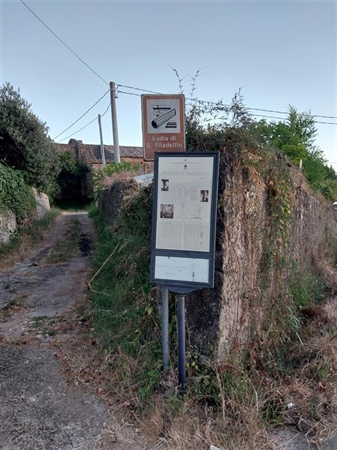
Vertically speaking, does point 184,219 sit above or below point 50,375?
above

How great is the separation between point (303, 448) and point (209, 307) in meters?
1.06

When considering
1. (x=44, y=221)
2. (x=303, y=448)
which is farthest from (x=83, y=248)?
(x=303, y=448)

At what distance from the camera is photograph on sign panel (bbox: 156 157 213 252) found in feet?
6.92

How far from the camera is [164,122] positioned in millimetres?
2352

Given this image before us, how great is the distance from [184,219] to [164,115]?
854 mm

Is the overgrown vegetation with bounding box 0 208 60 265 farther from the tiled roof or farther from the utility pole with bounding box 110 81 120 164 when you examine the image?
the tiled roof

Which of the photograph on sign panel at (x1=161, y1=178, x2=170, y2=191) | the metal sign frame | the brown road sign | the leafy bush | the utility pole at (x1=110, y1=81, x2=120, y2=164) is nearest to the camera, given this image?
the metal sign frame

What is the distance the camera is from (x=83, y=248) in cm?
815

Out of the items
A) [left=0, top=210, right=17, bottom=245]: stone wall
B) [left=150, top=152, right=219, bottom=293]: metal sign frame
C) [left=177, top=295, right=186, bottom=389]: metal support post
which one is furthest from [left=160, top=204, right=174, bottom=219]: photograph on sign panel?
[left=0, top=210, right=17, bottom=245]: stone wall

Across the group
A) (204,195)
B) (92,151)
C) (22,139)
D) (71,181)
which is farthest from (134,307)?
(92,151)

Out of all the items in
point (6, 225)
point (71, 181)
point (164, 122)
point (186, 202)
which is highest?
point (71, 181)

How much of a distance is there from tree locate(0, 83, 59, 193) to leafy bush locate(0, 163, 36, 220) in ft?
3.38

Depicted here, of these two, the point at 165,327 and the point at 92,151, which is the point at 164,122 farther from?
the point at 92,151

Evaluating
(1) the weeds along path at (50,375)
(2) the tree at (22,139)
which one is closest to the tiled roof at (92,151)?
(2) the tree at (22,139)
